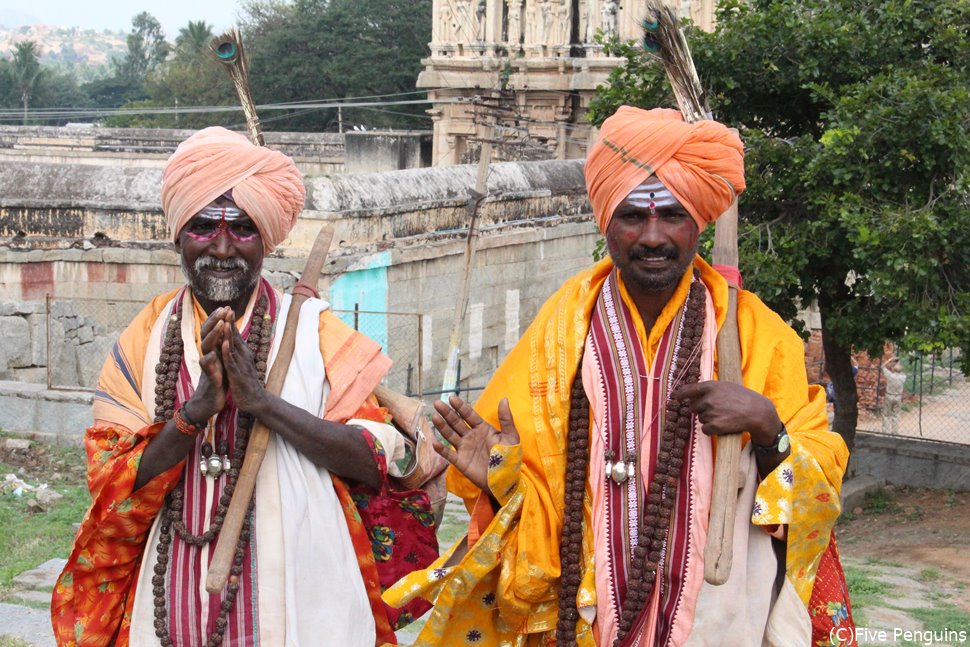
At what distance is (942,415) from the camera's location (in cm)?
1584

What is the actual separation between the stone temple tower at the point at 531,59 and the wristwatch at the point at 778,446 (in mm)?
22511

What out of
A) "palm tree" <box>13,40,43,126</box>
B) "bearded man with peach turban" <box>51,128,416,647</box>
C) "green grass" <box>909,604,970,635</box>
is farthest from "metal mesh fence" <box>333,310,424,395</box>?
"palm tree" <box>13,40,43,126</box>

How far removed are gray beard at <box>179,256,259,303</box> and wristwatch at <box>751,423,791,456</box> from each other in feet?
4.20

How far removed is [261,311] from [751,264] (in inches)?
261

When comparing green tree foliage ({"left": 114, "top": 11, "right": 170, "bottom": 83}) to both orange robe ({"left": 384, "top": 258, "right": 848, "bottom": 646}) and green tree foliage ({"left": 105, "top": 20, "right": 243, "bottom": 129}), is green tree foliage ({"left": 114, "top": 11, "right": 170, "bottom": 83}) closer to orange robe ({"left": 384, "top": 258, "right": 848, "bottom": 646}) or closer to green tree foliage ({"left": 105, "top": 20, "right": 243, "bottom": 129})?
green tree foliage ({"left": 105, "top": 20, "right": 243, "bottom": 129})

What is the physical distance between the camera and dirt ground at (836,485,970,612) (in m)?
9.10

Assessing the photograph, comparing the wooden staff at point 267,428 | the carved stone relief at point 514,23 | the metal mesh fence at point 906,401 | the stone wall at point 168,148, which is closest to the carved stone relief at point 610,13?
the carved stone relief at point 514,23

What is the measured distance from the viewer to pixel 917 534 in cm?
1041

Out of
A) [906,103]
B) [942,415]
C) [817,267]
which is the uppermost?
[906,103]

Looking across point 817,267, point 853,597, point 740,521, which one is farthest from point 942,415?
point 740,521

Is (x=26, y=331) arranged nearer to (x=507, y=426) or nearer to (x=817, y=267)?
(x=817, y=267)

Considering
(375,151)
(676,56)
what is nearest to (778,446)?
(676,56)

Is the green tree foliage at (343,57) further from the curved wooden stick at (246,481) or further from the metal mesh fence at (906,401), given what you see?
the curved wooden stick at (246,481)

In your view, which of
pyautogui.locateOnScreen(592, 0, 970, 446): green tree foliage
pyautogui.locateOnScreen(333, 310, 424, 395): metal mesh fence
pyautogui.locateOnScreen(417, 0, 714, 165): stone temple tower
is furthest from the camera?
pyautogui.locateOnScreen(417, 0, 714, 165): stone temple tower
